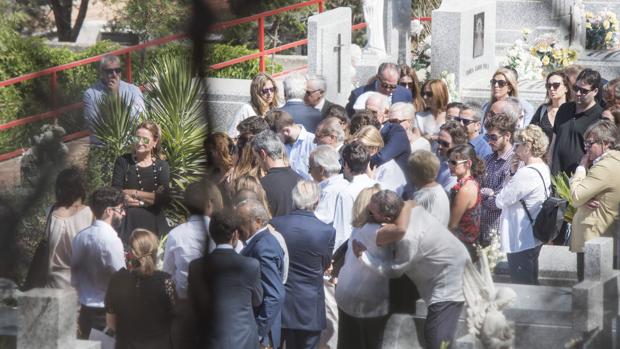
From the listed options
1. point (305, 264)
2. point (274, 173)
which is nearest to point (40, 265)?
point (305, 264)

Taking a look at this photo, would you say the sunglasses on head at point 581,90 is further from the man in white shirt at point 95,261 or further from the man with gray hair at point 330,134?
the man in white shirt at point 95,261

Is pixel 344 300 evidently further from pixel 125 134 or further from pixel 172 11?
pixel 172 11

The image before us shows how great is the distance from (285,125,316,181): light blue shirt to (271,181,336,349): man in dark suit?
798 mm

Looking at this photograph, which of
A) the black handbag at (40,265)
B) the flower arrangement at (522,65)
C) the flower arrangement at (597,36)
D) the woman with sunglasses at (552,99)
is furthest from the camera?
the flower arrangement at (522,65)

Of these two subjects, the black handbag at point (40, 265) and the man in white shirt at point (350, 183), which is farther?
the man in white shirt at point (350, 183)

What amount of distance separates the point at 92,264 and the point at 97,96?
25 centimetres

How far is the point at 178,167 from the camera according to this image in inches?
34.9

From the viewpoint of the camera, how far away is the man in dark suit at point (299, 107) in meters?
3.99

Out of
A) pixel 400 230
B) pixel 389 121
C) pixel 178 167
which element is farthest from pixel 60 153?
pixel 389 121

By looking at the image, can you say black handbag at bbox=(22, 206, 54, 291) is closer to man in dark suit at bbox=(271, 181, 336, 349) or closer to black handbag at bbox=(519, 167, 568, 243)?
man in dark suit at bbox=(271, 181, 336, 349)

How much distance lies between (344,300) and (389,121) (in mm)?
1487

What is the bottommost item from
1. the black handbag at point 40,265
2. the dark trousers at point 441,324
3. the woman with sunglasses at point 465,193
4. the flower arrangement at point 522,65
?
the dark trousers at point 441,324

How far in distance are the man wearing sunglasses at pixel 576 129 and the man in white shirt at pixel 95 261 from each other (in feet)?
10.2

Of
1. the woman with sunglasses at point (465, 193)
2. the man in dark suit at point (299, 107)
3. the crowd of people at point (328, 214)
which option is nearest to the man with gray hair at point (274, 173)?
the crowd of people at point (328, 214)
